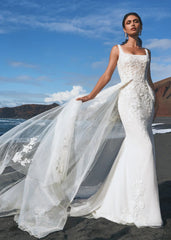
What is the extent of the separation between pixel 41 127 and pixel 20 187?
0.78 m

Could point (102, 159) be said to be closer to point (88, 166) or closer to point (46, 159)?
point (88, 166)

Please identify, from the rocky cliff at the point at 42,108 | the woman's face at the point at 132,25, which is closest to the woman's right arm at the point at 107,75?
the woman's face at the point at 132,25

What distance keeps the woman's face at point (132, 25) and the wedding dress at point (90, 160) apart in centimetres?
32

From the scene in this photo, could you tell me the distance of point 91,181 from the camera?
3344 millimetres

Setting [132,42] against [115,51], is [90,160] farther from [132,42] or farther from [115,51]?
[132,42]

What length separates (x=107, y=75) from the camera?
3062mm

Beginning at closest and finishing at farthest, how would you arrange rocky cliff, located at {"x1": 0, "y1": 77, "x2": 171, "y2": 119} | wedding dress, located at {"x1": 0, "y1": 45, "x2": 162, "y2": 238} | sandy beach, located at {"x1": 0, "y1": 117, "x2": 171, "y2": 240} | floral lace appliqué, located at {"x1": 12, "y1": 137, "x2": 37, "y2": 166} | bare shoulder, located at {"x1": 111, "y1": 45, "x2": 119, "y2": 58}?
1. sandy beach, located at {"x1": 0, "y1": 117, "x2": 171, "y2": 240}
2. wedding dress, located at {"x1": 0, "y1": 45, "x2": 162, "y2": 238}
3. bare shoulder, located at {"x1": 111, "y1": 45, "x2": 119, "y2": 58}
4. floral lace appliqué, located at {"x1": 12, "y1": 137, "x2": 37, "y2": 166}
5. rocky cliff, located at {"x1": 0, "y1": 77, "x2": 171, "y2": 119}

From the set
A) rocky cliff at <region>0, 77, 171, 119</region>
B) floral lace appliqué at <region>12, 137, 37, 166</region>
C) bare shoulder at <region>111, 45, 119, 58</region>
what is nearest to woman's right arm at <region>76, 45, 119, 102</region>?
bare shoulder at <region>111, 45, 119, 58</region>

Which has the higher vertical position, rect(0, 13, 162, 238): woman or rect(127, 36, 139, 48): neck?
rect(127, 36, 139, 48): neck

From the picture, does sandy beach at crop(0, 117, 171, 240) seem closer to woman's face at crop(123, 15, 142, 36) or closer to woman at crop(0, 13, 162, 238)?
woman at crop(0, 13, 162, 238)

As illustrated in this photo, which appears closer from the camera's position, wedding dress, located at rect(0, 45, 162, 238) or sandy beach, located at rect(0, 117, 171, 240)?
sandy beach, located at rect(0, 117, 171, 240)

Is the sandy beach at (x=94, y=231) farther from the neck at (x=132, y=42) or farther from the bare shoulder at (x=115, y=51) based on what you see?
the neck at (x=132, y=42)

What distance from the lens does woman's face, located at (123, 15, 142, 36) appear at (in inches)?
120

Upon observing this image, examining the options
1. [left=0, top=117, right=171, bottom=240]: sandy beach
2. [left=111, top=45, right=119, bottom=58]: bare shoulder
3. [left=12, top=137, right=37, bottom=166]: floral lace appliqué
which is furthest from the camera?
[left=12, top=137, right=37, bottom=166]: floral lace appliqué
